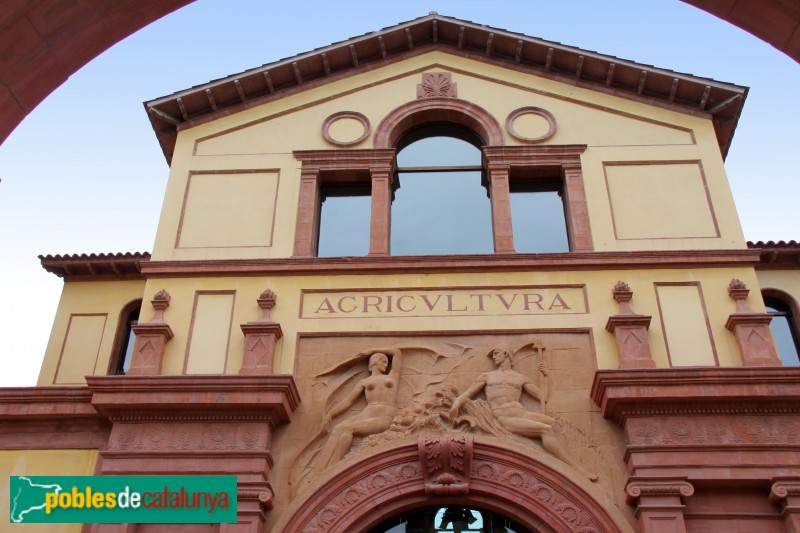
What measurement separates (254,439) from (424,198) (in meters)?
6.35

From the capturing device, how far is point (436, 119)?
18.2m

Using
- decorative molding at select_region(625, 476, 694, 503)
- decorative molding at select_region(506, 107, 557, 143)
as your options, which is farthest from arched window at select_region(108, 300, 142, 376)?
decorative molding at select_region(625, 476, 694, 503)

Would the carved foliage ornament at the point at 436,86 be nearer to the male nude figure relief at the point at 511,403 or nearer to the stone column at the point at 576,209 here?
the stone column at the point at 576,209

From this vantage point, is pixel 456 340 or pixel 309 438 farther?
pixel 456 340

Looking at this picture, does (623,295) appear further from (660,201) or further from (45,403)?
(45,403)

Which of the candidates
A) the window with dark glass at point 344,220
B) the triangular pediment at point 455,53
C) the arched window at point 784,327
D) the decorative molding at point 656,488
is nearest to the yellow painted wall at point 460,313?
the window with dark glass at point 344,220

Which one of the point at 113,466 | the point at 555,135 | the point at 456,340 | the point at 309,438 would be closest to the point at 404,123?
the point at 555,135

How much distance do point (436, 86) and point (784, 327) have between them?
8750 mm

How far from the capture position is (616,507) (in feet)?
40.9

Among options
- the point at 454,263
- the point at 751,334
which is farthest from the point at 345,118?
the point at 751,334

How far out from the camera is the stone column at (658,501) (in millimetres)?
12023

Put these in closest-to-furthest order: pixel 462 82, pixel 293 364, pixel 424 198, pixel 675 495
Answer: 1. pixel 675 495
2. pixel 293 364
3. pixel 424 198
4. pixel 462 82

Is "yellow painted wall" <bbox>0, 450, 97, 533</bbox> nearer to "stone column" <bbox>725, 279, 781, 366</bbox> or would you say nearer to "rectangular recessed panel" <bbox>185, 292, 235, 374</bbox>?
"rectangular recessed panel" <bbox>185, 292, 235, 374</bbox>

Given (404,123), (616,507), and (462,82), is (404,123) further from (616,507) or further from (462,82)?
(616,507)
